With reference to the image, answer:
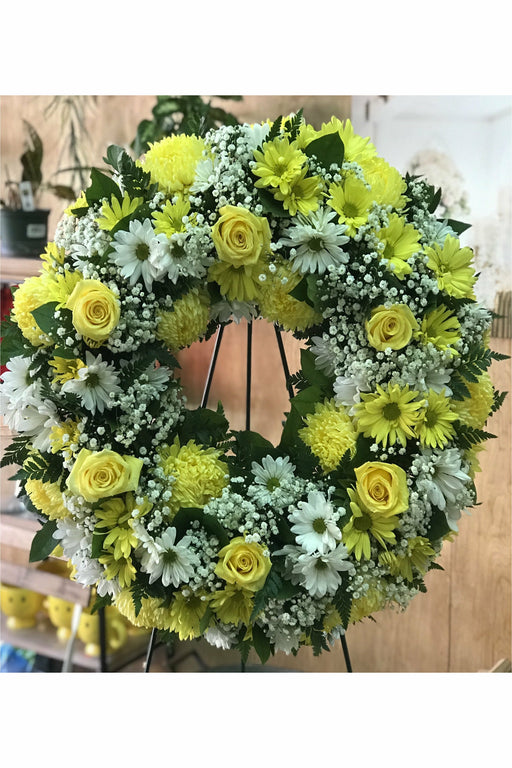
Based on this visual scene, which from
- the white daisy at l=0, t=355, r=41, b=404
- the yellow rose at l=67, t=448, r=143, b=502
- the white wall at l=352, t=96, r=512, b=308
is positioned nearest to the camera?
the yellow rose at l=67, t=448, r=143, b=502

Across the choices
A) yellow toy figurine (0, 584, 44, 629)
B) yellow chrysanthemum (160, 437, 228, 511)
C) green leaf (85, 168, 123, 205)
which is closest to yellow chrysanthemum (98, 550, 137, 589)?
yellow chrysanthemum (160, 437, 228, 511)

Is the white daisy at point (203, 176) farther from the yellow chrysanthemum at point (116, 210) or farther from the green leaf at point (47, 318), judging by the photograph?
the green leaf at point (47, 318)

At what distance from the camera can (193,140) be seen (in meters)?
1.16

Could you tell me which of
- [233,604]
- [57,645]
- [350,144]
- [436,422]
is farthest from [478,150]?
[57,645]

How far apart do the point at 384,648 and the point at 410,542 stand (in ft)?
4.24

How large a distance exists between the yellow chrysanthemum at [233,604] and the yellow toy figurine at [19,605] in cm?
159

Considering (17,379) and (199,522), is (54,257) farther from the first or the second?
(199,522)

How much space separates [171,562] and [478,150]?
1.50 metres

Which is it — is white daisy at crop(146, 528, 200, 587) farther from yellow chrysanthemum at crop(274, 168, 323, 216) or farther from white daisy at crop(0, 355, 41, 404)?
yellow chrysanthemum at crop(274, 168, 323, 216)

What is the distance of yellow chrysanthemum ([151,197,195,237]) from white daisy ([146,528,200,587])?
46cm

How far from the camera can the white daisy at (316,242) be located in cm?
111

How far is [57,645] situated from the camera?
242 cm

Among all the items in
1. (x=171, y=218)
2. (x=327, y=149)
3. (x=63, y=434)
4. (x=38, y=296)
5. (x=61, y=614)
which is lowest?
(x=61, y=614)

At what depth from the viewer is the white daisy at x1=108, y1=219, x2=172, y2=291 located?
42.5 inches
